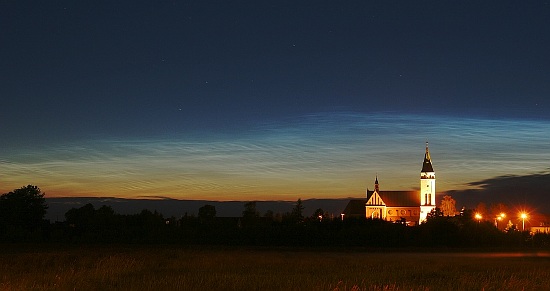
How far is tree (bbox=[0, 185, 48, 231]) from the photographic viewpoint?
9425cm

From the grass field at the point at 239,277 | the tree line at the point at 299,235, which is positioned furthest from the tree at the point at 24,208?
the grass field at the point at 239,277

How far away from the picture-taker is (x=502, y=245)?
72500 millimetres

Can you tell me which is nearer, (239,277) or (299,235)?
(239,277)

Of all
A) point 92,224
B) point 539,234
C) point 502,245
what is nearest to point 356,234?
point 502,245

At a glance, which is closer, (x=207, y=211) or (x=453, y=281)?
(x=453, y=281)

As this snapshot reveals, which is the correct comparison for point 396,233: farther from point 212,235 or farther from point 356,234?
point 212,235

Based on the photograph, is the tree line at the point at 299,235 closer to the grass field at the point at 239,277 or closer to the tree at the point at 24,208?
the tree at the point at 24,208

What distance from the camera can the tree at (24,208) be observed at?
9425 centimetres

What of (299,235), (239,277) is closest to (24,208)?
(299,235)

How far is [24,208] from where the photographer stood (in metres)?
98.4

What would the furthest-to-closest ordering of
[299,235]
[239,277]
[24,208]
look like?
[24,208], [299,235], [239,277]

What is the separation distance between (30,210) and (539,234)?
71137 millimetres

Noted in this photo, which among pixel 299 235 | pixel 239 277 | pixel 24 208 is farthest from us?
pixel 24 208

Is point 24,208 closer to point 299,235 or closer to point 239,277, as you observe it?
point 299,235
